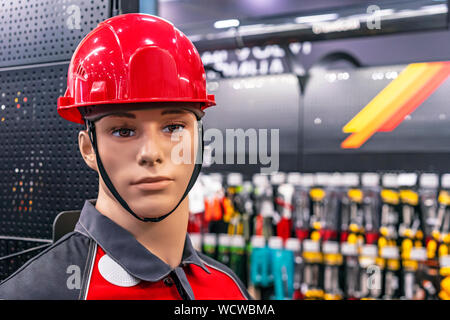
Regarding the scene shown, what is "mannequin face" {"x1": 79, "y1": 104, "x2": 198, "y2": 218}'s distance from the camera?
3.57 feet

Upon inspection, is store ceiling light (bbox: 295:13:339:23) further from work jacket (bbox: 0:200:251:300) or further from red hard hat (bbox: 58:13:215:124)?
work jacket (bbox: 0:200:251:300)

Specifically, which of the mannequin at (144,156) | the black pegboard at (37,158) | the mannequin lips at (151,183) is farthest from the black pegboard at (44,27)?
the mannequin lips at (151,183)

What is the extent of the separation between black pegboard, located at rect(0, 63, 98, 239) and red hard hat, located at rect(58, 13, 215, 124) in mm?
539

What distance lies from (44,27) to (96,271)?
1.06 m

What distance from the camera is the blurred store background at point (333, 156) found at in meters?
3.29

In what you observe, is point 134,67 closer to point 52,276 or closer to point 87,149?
point 87,149

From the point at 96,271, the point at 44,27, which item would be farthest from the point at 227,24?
the point at 96,271

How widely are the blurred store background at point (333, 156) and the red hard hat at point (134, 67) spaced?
2.24m

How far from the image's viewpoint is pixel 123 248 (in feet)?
3.79

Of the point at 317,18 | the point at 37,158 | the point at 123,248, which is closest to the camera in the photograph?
the point at 123,248
